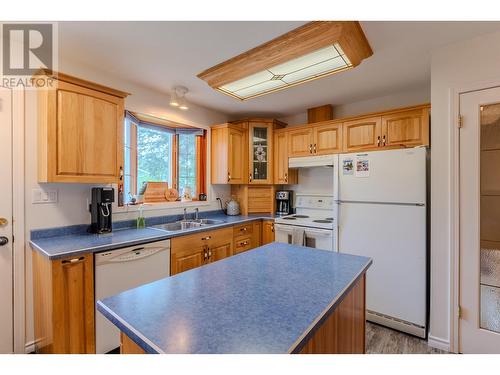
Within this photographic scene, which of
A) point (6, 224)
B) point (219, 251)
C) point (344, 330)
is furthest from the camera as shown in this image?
point (219, 251)

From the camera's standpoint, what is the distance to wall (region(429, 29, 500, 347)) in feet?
5.98

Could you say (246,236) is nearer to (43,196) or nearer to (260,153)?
(260,153)

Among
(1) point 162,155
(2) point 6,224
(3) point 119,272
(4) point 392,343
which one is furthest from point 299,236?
(2) point 6,224

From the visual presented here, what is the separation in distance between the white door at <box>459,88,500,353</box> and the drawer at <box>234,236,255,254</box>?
2.05 metres

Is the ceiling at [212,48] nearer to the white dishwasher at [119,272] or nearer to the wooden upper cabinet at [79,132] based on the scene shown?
the wooden upper cabinet at [79,132]

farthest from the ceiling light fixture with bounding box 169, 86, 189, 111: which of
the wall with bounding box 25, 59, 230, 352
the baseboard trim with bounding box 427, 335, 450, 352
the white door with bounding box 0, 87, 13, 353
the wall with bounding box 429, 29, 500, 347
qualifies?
the baseboard trim with bounding box 427, 335, 450, 352

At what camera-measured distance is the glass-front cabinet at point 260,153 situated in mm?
3510

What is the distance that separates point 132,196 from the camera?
270cm

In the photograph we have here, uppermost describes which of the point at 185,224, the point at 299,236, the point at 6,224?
the point at 6,224

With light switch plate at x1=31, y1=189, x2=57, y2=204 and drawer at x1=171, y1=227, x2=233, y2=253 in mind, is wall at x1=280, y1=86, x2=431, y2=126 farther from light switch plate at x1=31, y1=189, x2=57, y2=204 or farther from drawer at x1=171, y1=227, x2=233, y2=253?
light switch plate at x1=31, y1=189, x2=57, y2=204

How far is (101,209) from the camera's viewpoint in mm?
2098

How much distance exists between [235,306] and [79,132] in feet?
5.91

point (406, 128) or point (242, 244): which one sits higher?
point (406, 128)
